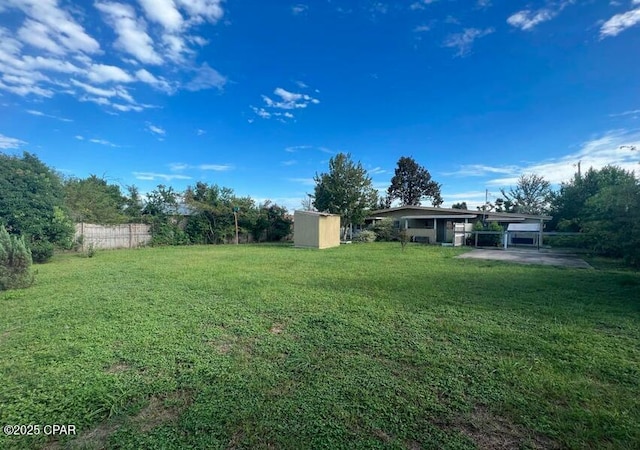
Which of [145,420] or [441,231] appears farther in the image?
[441,231]

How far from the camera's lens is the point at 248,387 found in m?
2.26

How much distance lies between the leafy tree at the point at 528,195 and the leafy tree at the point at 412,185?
27.3ft

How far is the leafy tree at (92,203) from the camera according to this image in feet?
45.8

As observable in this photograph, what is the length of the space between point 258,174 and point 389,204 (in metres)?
20.4

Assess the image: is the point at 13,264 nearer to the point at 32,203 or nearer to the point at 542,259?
the point at 32,203

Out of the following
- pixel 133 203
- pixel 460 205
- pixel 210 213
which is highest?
pixel 460 205

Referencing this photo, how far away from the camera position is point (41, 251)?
29.3 feet

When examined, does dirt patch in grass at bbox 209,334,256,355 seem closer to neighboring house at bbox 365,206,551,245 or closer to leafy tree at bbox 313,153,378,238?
leafy tree at bbox 313,153,378,238

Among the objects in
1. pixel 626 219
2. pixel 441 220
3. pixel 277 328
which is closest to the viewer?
pixel 277 328

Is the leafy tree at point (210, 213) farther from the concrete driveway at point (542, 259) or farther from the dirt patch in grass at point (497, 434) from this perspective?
the dirt patch in grass at point (497, 434)

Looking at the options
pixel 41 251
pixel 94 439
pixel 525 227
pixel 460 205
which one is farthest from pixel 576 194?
pixel 41 251

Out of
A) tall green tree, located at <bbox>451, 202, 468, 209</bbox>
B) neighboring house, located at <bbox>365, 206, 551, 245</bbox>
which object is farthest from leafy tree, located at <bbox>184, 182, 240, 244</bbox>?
tall green tree, located at <bbox>451, 202, 468, 209</bbox>

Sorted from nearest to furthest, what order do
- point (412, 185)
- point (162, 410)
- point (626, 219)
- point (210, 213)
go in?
1. point (162, 410)
2. point (626, 219)
3. point (210, 213)
4. point (412, 185)

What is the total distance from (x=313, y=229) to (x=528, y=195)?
1266 inches
